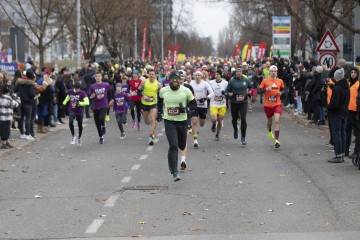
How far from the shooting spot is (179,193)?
450 inches

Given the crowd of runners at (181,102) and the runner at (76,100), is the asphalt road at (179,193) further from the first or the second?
the runner at (76,100)

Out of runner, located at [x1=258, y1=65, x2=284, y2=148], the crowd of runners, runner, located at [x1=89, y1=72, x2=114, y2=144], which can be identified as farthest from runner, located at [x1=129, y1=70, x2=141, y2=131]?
runner, located at [x1=258, y1=65, x2=284, y2=148]

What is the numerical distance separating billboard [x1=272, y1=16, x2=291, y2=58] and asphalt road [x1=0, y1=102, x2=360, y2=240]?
20815 mm

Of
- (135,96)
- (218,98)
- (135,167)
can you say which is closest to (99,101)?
(218,98)

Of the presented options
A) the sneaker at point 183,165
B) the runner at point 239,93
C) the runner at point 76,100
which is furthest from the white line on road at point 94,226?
the runner at point 76,100

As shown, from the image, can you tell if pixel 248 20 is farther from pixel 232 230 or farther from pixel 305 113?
pixel 232 230

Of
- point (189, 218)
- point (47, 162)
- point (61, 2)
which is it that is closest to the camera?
point (189, 218)

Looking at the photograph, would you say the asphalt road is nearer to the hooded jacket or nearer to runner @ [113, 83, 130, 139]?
the hooded jacket

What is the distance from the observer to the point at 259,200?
35.1ft

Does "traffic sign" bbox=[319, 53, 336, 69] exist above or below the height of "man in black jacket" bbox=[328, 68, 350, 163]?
above

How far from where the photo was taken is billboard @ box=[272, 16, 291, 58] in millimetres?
38875

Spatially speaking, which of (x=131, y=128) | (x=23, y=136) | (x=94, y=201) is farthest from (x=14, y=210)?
(x=131, y=128)

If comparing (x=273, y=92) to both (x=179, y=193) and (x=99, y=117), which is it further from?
(x=179, y=193)

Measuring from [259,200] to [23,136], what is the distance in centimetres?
1128
